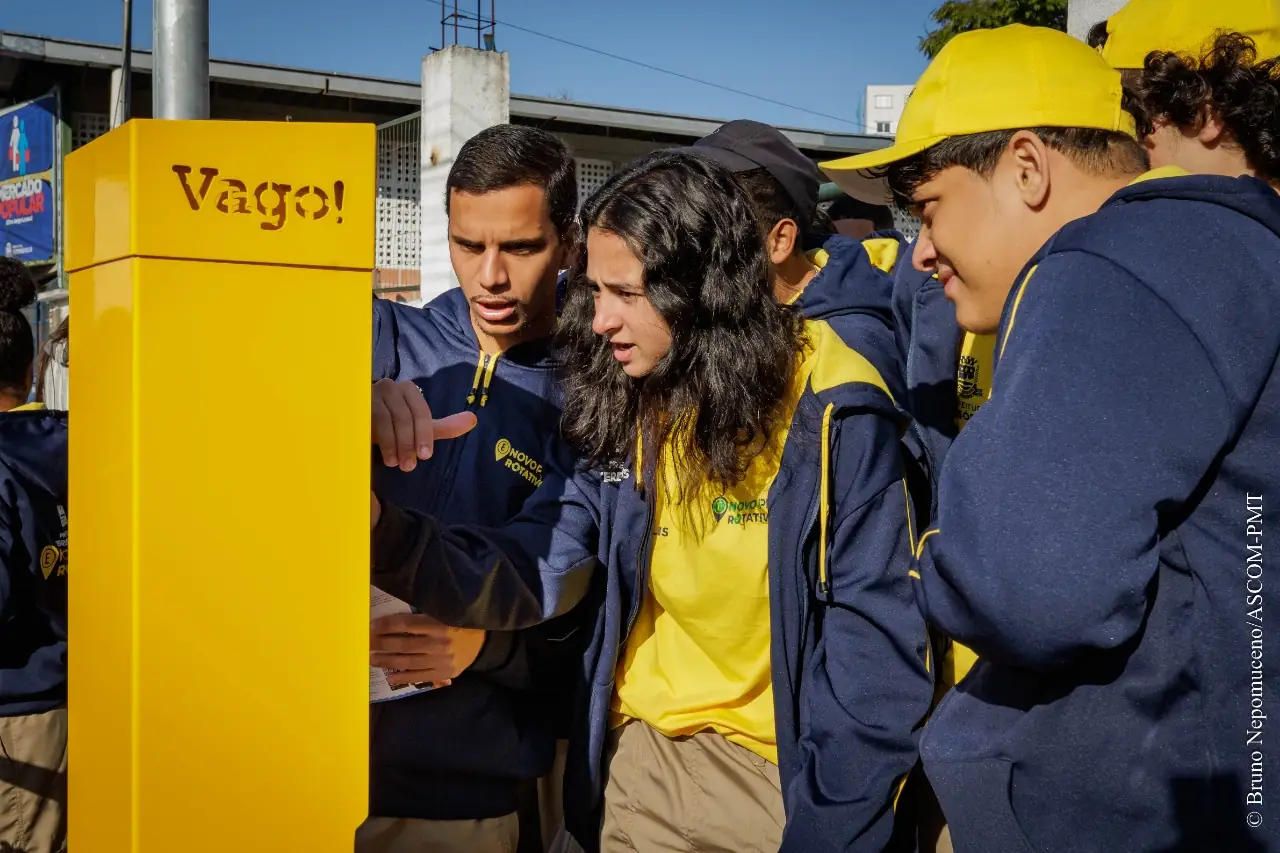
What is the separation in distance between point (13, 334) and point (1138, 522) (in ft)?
10.3

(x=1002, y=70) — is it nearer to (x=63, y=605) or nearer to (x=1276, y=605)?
(x=1276, y=605)

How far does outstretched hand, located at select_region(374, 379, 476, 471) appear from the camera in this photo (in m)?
1.53

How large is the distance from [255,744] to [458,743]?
2.71 feet

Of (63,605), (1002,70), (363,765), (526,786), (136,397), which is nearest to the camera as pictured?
(136,397)

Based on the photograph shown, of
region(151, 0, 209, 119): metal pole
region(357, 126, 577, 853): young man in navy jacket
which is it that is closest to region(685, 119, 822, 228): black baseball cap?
region(357, 126, 577, 853): young man in navy jacket

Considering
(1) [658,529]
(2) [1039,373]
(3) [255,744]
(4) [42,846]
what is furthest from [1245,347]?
(4) [42,846]

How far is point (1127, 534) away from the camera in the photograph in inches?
45.1

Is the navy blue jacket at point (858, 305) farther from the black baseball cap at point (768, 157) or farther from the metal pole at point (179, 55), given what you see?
the metal pole at point (179, 55)

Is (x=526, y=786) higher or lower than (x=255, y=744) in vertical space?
lower

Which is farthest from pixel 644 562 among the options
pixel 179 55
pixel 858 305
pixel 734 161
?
pixel 179 55

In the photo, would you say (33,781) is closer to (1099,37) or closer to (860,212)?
(1099,37)

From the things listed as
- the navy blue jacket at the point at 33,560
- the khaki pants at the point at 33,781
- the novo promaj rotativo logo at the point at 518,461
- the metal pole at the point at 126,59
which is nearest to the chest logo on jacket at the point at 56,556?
the navy blue jacket at the point at 33,560

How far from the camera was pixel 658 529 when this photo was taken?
1937 mm

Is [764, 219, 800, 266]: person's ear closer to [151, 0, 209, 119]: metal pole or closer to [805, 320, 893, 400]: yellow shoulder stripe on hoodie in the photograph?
[805, 320, 893, 400]: yellow shoulder stripe on hoodie
